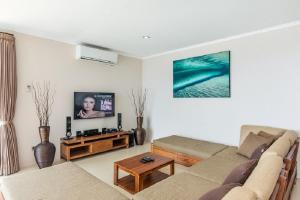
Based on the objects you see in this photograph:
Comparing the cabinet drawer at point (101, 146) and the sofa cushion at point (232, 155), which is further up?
the sofa cushion at point (232, 155)

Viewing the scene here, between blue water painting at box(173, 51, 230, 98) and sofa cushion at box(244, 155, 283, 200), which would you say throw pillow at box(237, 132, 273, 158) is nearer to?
blue water painting at box(173, 51, 230, 98)

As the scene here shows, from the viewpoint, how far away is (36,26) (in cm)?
317

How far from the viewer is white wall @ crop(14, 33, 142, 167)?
338cm

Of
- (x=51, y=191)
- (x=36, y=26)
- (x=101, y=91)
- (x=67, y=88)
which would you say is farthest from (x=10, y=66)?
(x=51, y=191)

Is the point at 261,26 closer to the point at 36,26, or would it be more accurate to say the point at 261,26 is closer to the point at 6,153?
the point at 36,26

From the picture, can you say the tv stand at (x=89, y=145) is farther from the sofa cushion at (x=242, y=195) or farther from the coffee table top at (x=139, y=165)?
the sofa cushion at (x=242, y=195)

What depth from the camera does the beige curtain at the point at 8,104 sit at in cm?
305

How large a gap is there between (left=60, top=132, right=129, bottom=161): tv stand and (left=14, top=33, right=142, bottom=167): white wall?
1.04 ft

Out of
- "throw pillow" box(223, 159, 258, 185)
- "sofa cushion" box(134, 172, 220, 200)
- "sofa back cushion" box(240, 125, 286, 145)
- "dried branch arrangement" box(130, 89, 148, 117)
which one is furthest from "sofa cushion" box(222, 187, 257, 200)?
"dried branch arrangement" box(130, 89, 148, 117)

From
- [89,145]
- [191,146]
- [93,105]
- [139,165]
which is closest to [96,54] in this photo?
[93,105]

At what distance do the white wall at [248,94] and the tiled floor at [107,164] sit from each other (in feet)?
3.24

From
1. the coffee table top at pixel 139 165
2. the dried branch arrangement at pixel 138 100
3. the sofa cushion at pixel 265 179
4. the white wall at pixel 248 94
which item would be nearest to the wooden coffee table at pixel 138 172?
the coffee table top at pixel 139 165

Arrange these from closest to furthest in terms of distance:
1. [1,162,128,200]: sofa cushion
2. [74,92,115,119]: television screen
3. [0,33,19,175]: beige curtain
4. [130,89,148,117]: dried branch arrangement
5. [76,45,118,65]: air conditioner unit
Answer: [1,162,128,200]: sofa cushion, [0,33,19,175]: beige curtain, [76,45,118,65]: air conditioner unit, [74,92,115,119]: television screen, [130,89,148,117]: dried branch arrangement

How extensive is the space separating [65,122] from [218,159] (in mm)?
3123
